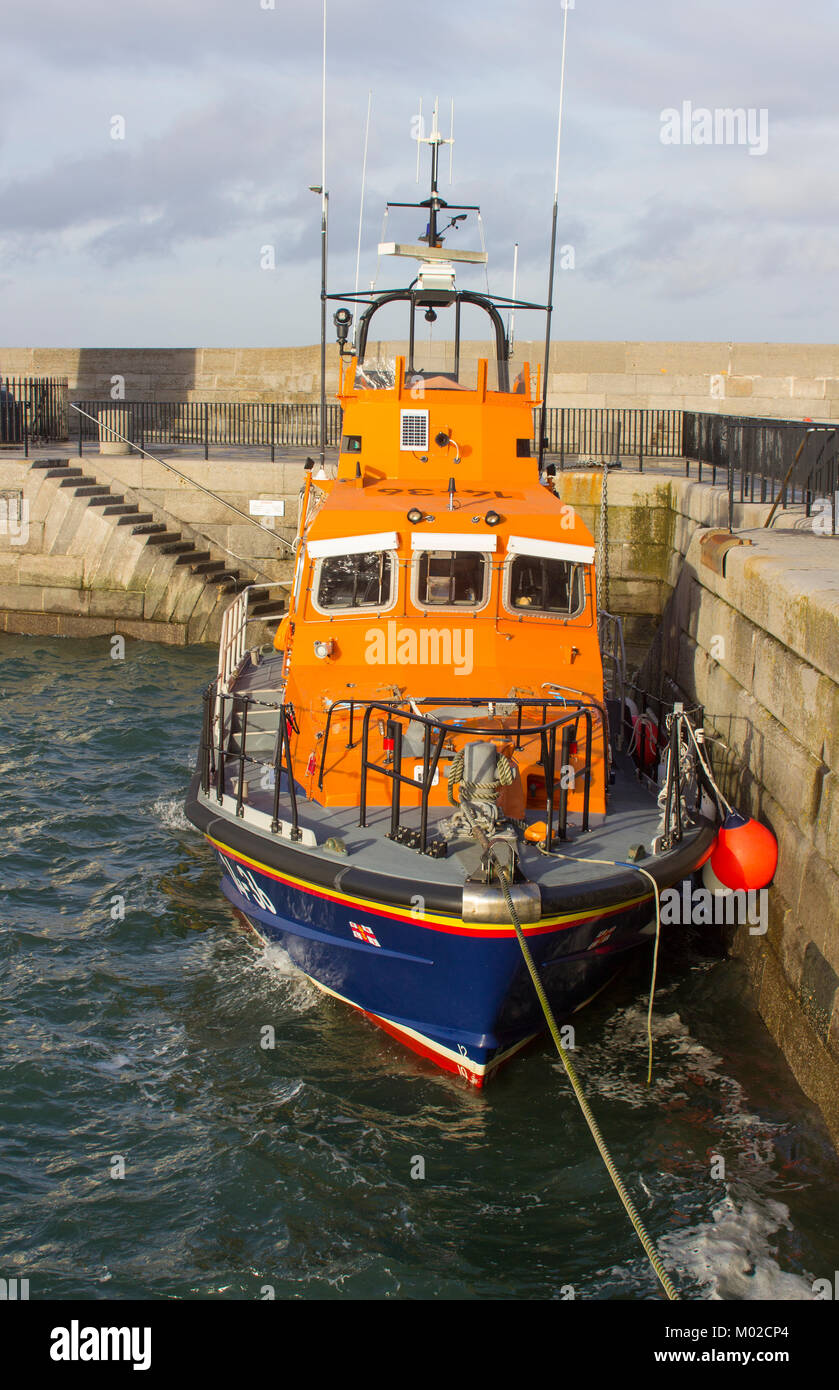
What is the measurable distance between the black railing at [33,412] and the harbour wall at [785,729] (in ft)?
55.7

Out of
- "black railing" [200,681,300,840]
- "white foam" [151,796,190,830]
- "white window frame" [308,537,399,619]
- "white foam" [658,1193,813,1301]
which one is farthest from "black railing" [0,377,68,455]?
"white foam" [658,1193,813,1301]

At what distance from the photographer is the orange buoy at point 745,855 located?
25.2ft

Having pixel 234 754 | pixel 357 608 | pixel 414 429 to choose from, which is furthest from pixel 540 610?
pixel 234 754

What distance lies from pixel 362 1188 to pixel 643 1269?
59.1 inches

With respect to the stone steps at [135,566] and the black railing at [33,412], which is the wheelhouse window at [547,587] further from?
the black railing at [33,412]

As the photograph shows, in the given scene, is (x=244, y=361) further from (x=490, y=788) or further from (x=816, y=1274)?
(x=816, y=1274)

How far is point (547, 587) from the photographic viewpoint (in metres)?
8.57

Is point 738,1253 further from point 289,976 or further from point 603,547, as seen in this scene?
point 603,547

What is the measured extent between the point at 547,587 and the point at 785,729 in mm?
1977


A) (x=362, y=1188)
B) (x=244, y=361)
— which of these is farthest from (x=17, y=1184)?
(x=244, y=361)

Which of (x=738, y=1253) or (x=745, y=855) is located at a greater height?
(x=745, y=855)

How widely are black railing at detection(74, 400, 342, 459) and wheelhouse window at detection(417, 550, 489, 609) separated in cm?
1733

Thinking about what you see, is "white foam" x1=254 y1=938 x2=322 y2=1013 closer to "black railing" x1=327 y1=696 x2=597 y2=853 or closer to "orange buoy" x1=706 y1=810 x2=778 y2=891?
"black railing" x1=327 y1=696 x2=597 y2=853

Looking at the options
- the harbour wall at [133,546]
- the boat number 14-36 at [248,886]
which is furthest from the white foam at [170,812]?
the harbour wall at [133,546]
